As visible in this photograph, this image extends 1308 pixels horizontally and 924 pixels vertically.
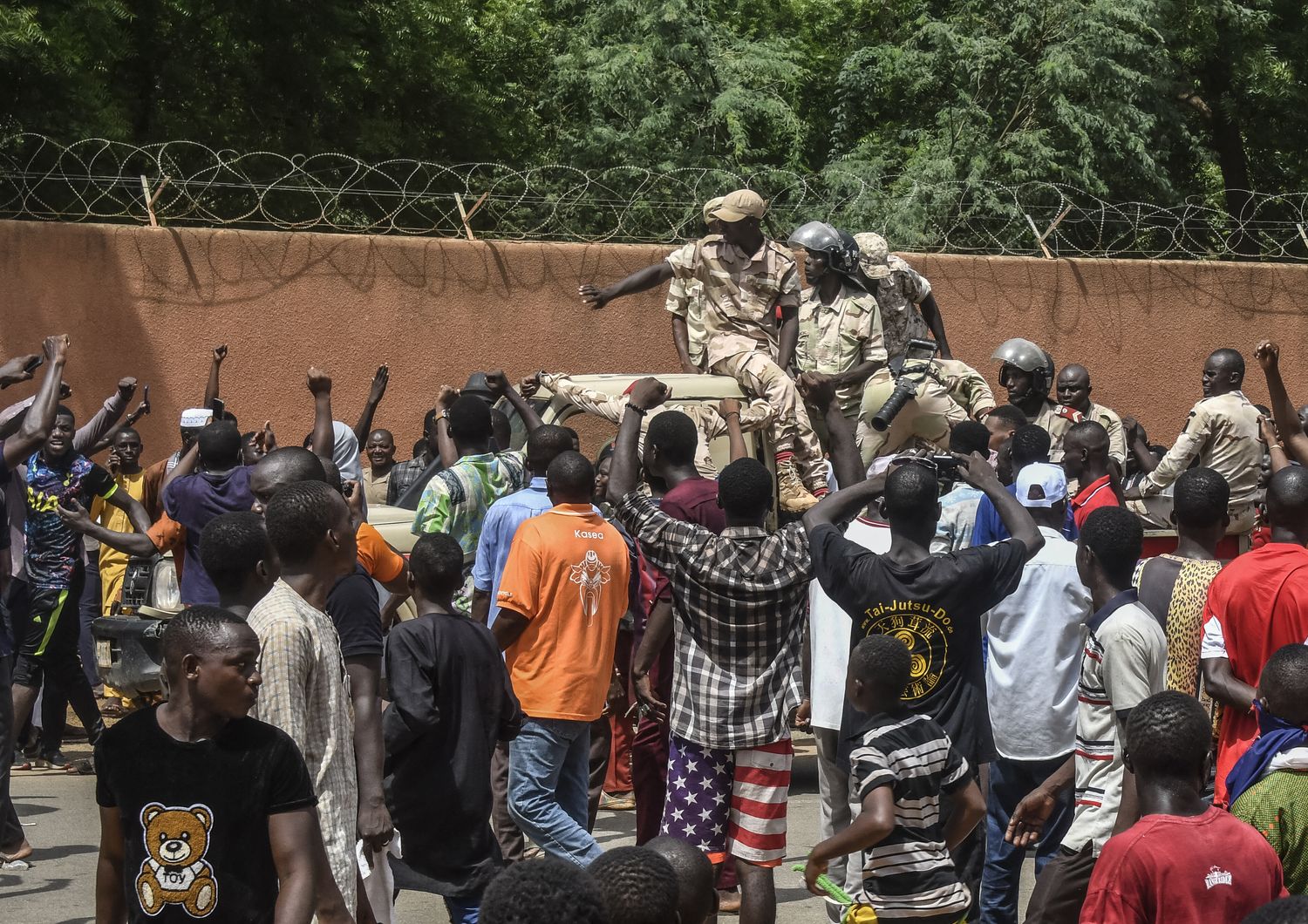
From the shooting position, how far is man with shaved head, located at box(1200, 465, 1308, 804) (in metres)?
4.86

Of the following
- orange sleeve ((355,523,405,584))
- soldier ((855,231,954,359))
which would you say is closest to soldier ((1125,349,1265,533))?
soldier ((855,231,954,359))

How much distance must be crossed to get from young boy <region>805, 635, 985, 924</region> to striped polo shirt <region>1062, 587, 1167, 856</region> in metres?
0.70

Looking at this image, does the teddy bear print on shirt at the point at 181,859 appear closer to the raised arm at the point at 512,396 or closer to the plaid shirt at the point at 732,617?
the plaid shirt at the point at 732,617

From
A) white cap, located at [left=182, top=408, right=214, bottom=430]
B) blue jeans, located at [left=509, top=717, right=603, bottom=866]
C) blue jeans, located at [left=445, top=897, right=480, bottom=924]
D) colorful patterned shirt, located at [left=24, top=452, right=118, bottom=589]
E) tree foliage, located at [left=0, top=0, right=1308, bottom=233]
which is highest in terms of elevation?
tree foliage, located at [left=0, top=0, right=1308, bottom=233]

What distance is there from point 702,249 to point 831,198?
550 centimetres

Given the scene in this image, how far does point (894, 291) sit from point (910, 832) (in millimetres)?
6701

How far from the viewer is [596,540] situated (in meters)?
6.08

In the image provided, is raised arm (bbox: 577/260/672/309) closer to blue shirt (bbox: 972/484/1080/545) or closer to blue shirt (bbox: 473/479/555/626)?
blue shirt (bbox: 473/479/555/626)

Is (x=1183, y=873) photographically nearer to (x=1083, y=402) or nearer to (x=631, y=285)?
(x=1083, y=402)

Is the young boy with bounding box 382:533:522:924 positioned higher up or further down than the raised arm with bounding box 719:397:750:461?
further down

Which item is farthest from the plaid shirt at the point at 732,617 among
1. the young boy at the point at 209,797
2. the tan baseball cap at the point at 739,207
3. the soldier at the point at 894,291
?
the soldier at the point at 894,291

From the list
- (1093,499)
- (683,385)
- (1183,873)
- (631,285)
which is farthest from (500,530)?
(631,285)

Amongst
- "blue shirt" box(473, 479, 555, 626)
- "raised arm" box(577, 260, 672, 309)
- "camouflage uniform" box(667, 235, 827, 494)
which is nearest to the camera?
"blue shirt" box(473, 479, 555, 626)

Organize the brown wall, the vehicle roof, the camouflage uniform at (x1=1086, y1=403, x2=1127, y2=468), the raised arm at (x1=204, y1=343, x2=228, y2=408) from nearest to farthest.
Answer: the vehicle roof, the camouflage uniform at (x1=1086, y1=403, x2=1127, y2=468), the raised arm at (x1=204, y1=343, x2=228, y2=408), the brown wall
